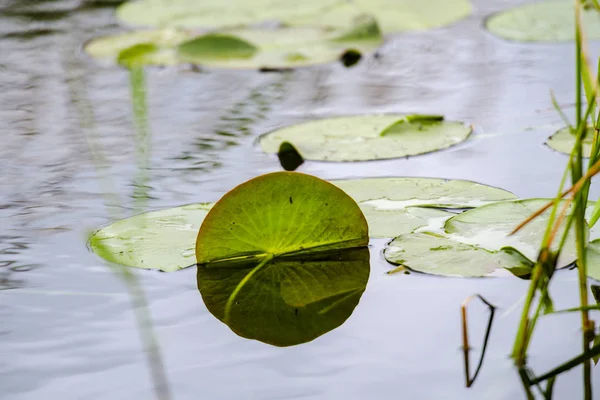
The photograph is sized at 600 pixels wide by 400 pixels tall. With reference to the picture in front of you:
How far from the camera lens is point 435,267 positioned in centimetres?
118

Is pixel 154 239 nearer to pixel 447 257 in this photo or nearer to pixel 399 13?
pixel 447 257

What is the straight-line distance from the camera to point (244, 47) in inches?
96.7

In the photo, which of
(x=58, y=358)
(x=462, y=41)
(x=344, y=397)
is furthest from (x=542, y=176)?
(x=462, y=41)

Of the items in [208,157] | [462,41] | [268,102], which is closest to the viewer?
[208,157]

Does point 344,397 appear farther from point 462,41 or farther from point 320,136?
point 462,41

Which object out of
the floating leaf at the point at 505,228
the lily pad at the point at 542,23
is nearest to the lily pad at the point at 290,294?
the floating leaf at the point at 505,228

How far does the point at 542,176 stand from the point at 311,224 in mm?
464

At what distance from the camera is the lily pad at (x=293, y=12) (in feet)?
8.89

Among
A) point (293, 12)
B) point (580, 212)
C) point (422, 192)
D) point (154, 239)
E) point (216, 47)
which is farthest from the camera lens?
point (293, 12)

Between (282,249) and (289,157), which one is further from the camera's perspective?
(289,157)

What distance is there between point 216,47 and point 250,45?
0.31ft

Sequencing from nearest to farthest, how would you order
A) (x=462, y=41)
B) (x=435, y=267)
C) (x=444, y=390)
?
(x=444, y=390)
(x=435, y=267)
(x=462, y=41)

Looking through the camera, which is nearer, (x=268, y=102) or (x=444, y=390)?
(x=444, y=390)

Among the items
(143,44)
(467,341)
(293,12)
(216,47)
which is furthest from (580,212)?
(293,12)
